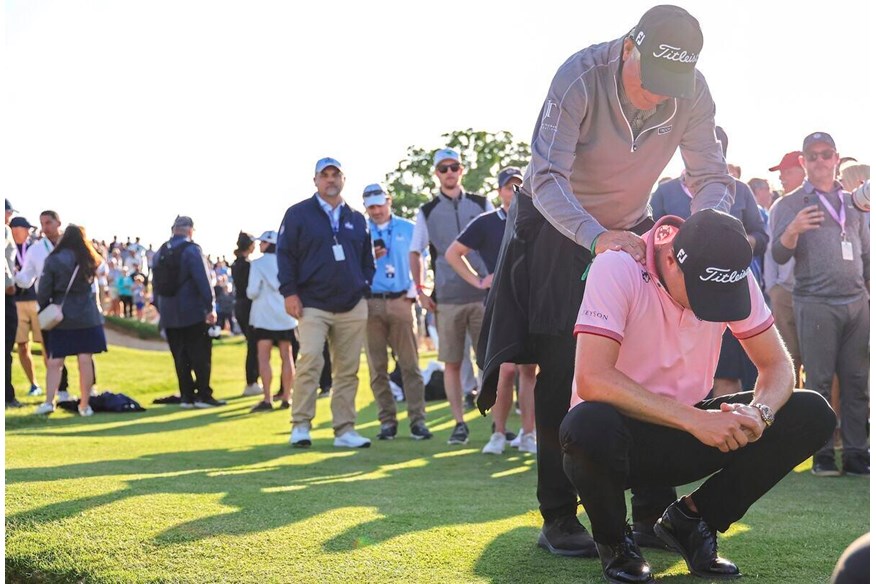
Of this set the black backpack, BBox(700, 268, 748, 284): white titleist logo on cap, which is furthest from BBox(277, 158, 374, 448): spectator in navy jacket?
BBox(700, 268, 748, 284): white titleist logo on cap

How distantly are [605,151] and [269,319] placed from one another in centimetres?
1001

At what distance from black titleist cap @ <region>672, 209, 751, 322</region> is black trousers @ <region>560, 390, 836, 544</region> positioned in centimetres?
48

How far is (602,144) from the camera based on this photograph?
4.20m

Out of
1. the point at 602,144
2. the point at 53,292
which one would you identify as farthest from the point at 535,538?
the point at 53,292

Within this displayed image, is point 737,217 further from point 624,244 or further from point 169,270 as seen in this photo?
point 169,270

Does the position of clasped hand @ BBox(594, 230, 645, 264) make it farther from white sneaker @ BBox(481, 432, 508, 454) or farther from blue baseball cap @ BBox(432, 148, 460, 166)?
blue baseball cap @ BBox(432, 148, 460, 166)

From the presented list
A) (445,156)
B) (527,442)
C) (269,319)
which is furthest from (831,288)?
(269,319)

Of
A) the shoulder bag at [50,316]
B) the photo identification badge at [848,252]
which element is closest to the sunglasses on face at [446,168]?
the photo identification badge at [848,252]

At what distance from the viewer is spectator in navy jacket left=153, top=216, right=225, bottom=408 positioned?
1316cm

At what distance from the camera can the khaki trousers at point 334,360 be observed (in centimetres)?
895

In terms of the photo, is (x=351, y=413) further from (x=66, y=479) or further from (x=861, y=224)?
(x=861, y=224)

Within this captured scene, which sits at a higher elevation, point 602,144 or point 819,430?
point 602,144

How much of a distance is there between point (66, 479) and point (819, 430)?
160 inches

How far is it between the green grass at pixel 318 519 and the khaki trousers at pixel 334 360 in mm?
452
